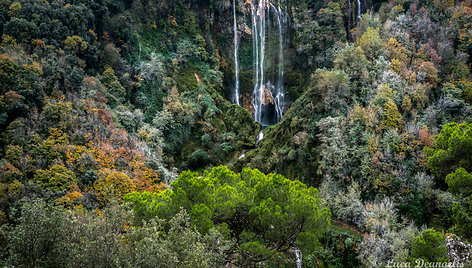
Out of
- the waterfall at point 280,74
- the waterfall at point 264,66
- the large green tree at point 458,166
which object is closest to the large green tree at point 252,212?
the large green tree at point 458,166

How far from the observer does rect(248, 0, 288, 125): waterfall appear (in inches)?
1994

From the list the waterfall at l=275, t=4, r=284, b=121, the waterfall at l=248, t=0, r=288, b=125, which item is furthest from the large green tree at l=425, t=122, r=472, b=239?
the waterfall at l=248, t=0, r=288, b=125

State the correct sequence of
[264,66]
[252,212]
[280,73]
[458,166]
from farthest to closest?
[264,66] → [280,73] → [458,166] → [252,212]

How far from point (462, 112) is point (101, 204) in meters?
29.9

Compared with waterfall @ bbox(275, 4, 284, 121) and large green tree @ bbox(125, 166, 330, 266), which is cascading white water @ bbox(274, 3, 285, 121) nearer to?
waterfall @ bbox(275, 4, 284, 121)

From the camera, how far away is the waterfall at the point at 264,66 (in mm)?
50656

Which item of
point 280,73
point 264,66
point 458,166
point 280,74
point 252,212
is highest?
point 458,166

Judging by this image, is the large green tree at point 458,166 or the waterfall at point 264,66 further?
the waterfall at point 264,66

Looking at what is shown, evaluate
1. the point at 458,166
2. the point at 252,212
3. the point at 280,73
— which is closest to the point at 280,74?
the point at 280,73

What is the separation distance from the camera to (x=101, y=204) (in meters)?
25.1

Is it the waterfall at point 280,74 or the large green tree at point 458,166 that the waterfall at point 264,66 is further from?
the large green tree at point 458,166

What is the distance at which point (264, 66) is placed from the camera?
51.8m

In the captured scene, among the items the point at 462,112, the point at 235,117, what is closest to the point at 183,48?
the point at 235,117

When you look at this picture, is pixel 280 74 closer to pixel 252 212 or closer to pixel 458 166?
pixel 458 166
